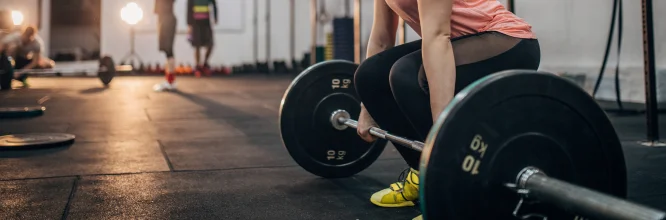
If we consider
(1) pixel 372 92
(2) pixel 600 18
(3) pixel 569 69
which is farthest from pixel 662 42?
(1) pixel 372 92

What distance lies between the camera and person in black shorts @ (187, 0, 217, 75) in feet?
26.6

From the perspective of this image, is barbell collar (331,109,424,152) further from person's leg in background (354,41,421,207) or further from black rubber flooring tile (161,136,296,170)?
black rubber flooring tile (161,136,296,170)

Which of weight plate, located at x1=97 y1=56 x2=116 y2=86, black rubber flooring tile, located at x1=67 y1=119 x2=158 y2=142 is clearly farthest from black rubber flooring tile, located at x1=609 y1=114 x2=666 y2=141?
weight plate, located at x1=97 y1=56 x2=116 y2=86

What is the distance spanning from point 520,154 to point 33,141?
7.45 feet

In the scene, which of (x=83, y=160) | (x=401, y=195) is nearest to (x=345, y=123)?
(x=401, y=195)

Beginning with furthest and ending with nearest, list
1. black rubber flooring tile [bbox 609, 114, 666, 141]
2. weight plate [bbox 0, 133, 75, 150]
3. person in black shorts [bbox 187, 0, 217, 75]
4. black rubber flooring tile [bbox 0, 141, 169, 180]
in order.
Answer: person in black shorts [bbox 187, 0, 217, 75], black rubber flooring tile [bbox 609, 114, 666, 141], weight plate [bbox 0, 133, 75, 150], black rubber flooring tile [bbox 0, 141, 169, 180]

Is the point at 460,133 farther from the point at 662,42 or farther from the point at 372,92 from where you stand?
the point at 662,42

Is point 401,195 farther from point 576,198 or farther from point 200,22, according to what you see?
point 200,22

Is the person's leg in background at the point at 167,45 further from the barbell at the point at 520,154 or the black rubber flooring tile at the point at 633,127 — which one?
the barbell at the point at 520,154

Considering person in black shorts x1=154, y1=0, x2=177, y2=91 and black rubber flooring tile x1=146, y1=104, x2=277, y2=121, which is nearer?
black rubber flooring tile x1=146, y1=104, x2=277, y2=121

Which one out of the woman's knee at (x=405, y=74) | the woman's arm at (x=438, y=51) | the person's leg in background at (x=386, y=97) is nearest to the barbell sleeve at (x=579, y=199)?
the woman's arm at (x=438, y=51)

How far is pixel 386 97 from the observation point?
161 cm

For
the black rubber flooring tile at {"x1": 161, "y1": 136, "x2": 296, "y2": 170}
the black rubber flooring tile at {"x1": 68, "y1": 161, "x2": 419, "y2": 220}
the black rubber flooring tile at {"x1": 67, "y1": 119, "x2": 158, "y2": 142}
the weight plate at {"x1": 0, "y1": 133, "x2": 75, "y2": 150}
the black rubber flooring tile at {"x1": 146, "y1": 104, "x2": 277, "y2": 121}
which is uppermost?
the weight plate at {"x1": 0, "y1": 133, "x2": 75, "y2": 150}

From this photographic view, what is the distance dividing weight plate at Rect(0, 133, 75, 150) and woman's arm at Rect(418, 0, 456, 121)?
196cm
